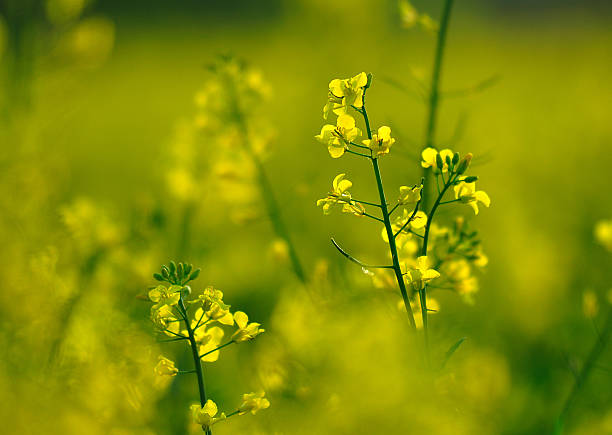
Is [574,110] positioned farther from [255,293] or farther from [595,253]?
[255,293]

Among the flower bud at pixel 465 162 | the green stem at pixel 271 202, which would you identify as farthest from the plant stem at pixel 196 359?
the green stem at pixel 271 202

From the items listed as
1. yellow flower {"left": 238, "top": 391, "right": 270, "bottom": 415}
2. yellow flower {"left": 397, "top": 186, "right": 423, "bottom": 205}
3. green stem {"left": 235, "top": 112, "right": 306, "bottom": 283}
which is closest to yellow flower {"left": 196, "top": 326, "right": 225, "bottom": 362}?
yellow flower {"left": 238, "top": 391, "right": 270, "bottom": 415}

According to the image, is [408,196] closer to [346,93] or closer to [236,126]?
[346,93]

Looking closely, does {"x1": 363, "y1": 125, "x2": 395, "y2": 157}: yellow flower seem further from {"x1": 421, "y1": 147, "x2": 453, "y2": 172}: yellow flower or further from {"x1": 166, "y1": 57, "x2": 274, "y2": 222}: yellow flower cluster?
{"x1": 166, "y1": 57, "x2": 274, "y2": 222}: yellow flower cluster

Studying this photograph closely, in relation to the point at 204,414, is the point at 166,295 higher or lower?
higher

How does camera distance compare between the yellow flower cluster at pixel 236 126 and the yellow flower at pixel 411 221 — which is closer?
the yellow flower at pixel 411 221

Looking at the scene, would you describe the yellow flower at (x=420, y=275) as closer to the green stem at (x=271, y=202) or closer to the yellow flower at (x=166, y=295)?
the yellow flower at (x=166, y=295)

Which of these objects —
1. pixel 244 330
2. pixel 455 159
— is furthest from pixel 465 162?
pixel 244 330
